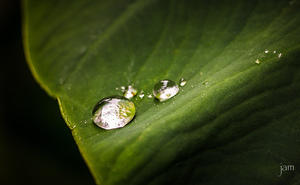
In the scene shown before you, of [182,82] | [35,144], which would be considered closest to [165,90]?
[182,82]

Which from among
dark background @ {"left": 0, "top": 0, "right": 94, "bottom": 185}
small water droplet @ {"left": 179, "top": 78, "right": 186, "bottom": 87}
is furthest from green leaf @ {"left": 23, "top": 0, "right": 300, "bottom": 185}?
dark background @ {"left": 0, "top": 0, "right": 94, "bottom": 185}

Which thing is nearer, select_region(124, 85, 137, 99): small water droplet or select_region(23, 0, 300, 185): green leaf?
select_region(23, 0, 300, 185): green leaf

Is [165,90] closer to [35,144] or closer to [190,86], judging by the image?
[190,86]

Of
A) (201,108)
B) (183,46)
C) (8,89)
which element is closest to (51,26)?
(183,46)

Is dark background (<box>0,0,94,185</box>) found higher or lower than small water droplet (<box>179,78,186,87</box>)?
higher

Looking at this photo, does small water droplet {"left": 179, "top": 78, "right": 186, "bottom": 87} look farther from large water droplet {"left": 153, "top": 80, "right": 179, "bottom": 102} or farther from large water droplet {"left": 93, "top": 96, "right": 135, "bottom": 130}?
large water droplet {"left": 93, "top": 96, "right": 135, "bottom": 130}

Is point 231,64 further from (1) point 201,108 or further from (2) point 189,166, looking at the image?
(2) point 189,166

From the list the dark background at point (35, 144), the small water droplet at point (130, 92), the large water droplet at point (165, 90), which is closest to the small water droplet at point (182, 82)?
the large water droplet at point (165, 90)

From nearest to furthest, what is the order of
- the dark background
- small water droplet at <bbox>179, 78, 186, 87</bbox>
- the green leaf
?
1. the green leaf
2. small water droplet at <bbox>179, 78, 186, 87</bbox>
3. the dark background
